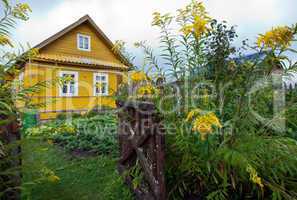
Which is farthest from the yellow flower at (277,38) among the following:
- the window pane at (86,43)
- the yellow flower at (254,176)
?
the window pane at (86,43)

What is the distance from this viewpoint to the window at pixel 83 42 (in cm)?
1130

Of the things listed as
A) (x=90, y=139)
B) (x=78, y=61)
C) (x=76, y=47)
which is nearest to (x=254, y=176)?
(x=90, y=139)

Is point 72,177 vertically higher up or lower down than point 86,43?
lower down

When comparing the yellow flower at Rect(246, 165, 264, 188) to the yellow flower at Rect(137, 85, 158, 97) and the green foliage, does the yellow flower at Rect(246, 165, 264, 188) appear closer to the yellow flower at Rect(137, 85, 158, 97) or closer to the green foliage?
the yellow flower at Rect(137, 85, 158, 97)

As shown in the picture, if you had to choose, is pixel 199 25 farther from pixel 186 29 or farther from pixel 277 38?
pixel 277 38

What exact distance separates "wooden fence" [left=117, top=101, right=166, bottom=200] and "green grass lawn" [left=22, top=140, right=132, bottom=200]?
26 cm

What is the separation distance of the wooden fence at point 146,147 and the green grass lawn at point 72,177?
0.26 m

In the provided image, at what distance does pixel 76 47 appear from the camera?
36.7 feet

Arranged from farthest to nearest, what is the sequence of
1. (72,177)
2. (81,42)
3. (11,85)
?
(81,42), (72,177), (11,85)

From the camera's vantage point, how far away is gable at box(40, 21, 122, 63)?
1038 centimetres

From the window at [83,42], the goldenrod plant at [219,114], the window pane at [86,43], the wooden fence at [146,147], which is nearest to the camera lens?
the goldenrod plant at [219,114]

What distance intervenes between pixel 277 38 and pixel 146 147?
1.18m

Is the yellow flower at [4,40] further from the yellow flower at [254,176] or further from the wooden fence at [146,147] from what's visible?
the yellow flower at [254,176]

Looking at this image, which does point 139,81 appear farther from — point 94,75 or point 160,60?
point 94,75
